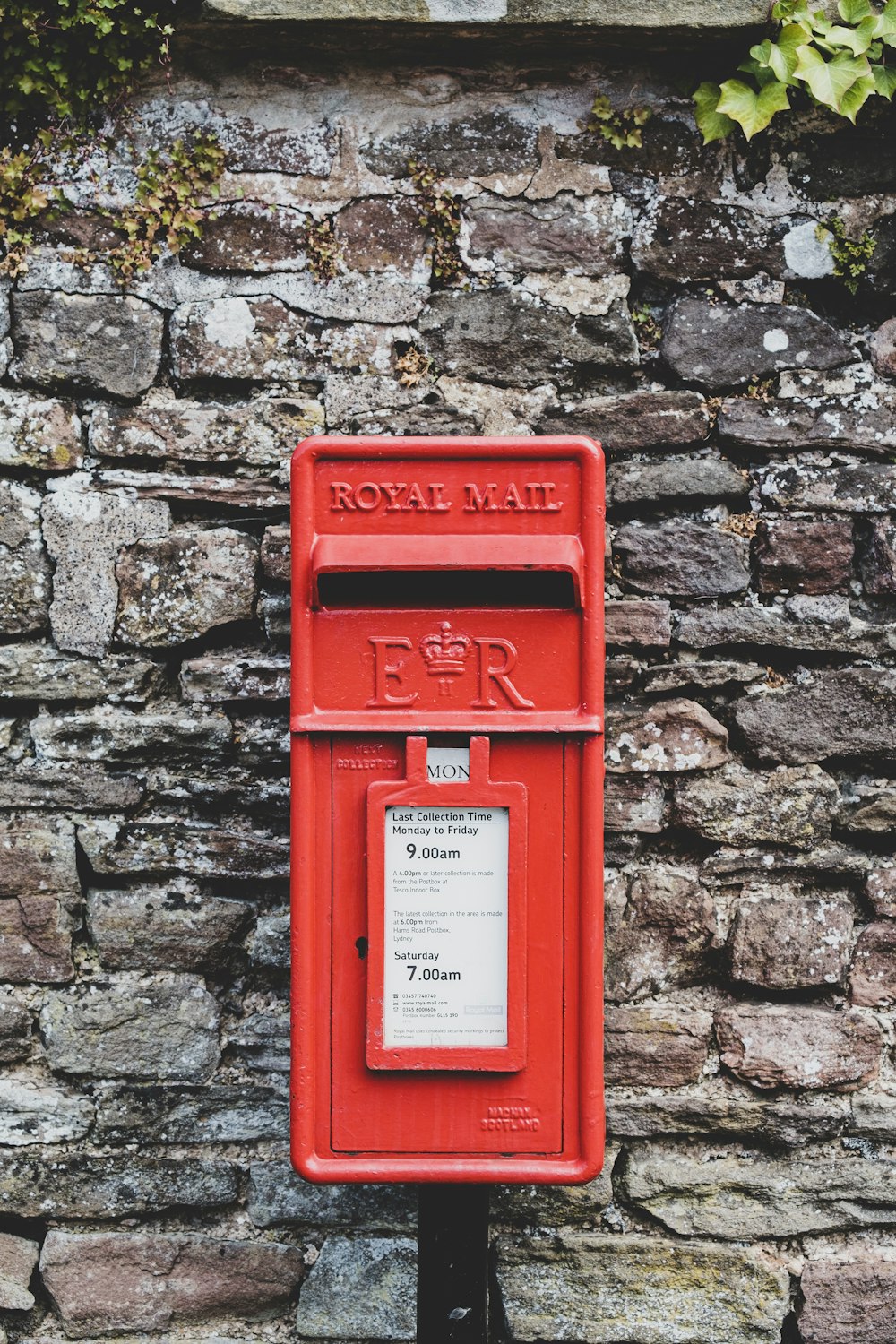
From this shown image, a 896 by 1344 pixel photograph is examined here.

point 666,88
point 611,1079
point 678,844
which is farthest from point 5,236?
point 611,1079

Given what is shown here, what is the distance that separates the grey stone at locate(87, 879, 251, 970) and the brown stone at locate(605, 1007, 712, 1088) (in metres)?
0.81

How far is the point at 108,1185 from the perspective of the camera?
2.07 meters

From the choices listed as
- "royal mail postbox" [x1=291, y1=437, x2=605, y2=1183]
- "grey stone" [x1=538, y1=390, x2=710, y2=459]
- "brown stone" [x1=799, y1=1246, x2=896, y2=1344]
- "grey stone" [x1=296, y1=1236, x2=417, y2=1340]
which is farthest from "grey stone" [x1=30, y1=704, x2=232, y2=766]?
"brown stone" [x1=799, y1=1246, x2=896, y2=1344]

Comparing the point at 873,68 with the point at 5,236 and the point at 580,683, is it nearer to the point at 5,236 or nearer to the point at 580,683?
the point at 580,683

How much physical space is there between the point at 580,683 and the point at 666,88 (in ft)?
4.44

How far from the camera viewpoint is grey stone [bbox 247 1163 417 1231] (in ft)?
6.79

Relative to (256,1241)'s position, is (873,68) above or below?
above

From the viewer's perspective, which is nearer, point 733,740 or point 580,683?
point 580,683

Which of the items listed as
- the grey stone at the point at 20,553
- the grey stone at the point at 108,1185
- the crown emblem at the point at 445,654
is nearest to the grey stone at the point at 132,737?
Answer: the grey stone at the point at 20,553

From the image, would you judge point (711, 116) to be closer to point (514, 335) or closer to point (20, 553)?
point (514, 335)

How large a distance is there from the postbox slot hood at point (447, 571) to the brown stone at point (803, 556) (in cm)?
72

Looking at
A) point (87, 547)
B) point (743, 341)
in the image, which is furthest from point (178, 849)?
point (743, 341)

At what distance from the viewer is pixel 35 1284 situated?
6.88 ft

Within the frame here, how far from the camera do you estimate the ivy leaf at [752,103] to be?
1968mm
